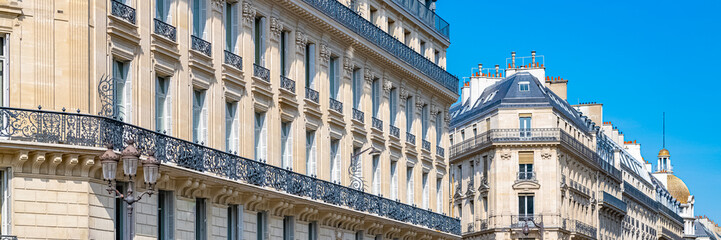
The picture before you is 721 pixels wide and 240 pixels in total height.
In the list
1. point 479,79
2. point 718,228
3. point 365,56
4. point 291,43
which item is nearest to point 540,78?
point 479,79

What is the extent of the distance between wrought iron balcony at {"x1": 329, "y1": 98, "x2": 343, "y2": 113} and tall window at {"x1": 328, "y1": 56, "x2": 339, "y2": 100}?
7.7 inches

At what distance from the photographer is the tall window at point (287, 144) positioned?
35031 millimetres

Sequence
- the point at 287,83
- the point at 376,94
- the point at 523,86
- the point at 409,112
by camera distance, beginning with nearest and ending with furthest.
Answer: the point at 287,83
the point at 376,94
the point at 409,112
the point at 523,86

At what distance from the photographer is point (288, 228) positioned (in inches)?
1380

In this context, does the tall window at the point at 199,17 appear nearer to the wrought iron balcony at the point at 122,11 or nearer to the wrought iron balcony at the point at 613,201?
the wrought iron balcony at the point at 122,11

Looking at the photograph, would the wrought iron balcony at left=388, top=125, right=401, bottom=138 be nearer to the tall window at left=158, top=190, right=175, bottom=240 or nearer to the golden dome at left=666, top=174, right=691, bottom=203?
the tall window at left=158, top=190, right=175, bottom=240

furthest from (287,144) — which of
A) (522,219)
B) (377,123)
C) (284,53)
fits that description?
(522,219)

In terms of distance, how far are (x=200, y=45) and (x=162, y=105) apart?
204 centimetres

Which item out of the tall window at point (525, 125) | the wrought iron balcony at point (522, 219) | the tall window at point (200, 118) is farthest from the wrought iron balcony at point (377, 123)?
the tall window at point (525, 125)

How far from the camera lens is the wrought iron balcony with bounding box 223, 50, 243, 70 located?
3152 cm

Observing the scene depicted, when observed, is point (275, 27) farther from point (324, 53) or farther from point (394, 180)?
point (394, 180)

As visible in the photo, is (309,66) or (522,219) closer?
(309,66)

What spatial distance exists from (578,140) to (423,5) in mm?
33493

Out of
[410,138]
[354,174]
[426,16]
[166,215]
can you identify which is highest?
[426,16]
